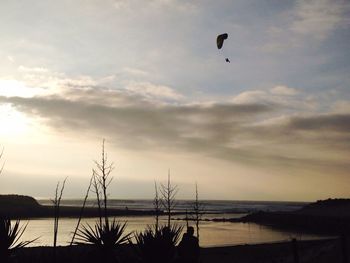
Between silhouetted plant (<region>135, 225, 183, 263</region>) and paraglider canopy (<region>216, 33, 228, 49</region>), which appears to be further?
paraglider canopy (<region>216, 33, 228, 49</region>)

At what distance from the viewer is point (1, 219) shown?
29.6ft

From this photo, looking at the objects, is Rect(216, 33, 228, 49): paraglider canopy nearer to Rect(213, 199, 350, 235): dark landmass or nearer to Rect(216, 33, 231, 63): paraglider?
Rect(216, 33, 231, 63): paraglider

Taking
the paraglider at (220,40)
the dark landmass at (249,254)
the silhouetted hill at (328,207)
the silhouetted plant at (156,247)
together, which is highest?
the paraglider at (220,40)

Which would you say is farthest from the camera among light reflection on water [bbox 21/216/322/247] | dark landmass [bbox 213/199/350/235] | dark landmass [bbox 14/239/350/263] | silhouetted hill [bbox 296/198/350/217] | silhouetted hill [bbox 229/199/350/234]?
silhouetted hill [bbox 296/198/350/217]

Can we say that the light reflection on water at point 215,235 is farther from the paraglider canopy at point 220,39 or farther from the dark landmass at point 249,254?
the paraglider canopy at point 220,39

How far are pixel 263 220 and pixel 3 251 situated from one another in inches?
2318

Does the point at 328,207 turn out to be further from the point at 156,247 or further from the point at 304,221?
the point at 156,247

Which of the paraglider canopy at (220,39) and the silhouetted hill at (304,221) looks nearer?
the paraglider canopy at (220,39)

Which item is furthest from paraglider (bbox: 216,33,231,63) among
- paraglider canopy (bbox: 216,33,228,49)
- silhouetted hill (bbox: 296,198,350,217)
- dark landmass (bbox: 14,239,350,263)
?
silhouetted hill (bbox: 296,198,350,217)

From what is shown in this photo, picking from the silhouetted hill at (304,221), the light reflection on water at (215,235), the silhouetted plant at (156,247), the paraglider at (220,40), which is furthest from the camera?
the silhouetted hill at (304,221)

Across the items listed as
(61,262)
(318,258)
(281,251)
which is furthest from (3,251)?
(281,251)

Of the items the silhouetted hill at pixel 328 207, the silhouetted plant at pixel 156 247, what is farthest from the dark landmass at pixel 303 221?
the silhouetted plant at pixel 156 247

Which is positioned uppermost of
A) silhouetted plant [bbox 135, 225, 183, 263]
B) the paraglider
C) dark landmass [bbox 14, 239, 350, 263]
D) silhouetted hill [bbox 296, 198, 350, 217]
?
the paraglider

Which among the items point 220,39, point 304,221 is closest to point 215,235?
point 304,221
